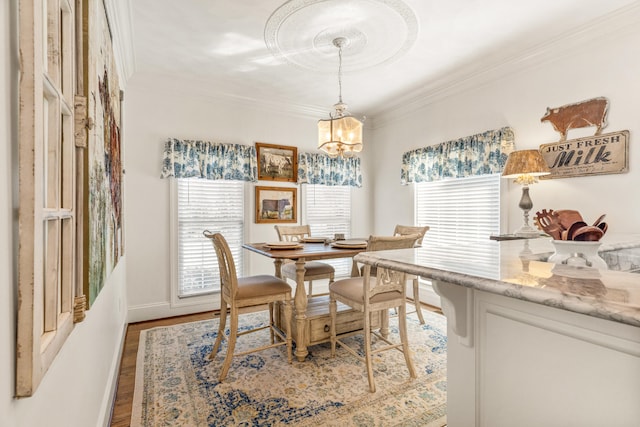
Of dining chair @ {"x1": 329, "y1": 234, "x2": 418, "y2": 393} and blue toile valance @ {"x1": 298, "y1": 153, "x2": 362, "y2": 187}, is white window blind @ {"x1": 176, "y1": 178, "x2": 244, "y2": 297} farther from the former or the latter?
dining chair @ {"x1": 329, "y1": 234, "x2": 418, "y2": 393}

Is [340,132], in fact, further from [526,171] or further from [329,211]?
[329,211]

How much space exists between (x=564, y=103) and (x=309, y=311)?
285cm

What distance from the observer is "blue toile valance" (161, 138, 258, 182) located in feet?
11.9

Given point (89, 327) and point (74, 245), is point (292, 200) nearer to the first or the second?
point (89, 327)

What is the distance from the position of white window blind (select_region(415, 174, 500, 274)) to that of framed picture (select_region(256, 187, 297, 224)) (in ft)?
5.61

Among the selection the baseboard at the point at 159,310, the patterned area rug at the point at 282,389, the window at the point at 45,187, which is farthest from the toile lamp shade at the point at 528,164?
the baseboard at the point at 159,310

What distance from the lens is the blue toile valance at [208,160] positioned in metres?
3.63

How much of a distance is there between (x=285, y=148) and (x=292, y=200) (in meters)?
0.72

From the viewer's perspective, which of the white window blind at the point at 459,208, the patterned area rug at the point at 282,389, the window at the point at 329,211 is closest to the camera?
the patterned area rug at the point at 282,389

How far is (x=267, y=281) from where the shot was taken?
8.72 ft

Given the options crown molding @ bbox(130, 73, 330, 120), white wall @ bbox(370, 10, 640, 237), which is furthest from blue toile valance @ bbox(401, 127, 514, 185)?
crown molding @ bbox(130, 73, 330, 120)

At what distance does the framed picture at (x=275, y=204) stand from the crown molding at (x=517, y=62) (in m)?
1.90

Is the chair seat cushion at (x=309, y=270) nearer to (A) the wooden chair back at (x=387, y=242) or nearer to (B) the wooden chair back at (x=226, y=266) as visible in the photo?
(B) the wooden chair back at (x=226, y=266)

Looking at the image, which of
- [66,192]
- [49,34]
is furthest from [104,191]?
[49,34]
